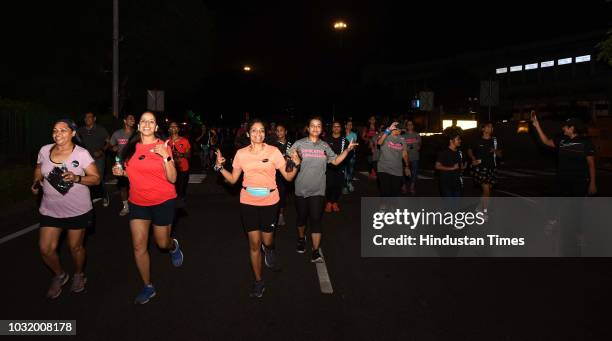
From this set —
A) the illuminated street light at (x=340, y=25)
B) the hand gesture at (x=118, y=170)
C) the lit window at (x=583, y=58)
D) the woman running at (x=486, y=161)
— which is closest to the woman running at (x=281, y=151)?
the hand gesture at (x=118, y=170)

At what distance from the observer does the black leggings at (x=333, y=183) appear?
11.2 metres

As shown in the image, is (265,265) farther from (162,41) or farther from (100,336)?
(162,41)

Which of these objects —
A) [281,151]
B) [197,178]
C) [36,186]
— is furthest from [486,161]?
[197,178]

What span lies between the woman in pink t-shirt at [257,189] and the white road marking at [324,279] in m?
0.69

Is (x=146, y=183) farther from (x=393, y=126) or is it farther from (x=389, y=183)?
(x=389, y=183)

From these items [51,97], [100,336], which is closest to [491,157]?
[100,336]

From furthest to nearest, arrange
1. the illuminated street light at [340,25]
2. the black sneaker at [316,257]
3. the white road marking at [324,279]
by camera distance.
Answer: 1. the illuminated street light at [340,25]
2. the black sneaker at [316,257]
3. the white road marking at [324,279]

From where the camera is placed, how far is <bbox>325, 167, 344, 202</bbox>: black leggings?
11242 mm

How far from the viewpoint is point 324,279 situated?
21.9 feet

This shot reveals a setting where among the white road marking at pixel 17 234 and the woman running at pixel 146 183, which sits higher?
the woman running at pixel 146 183

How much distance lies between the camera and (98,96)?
35438mm

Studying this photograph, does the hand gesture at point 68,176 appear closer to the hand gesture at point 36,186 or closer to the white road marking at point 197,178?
the hand gesture at point 36,186

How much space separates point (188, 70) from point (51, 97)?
938 centimetres

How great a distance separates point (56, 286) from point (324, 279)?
2754 mm
